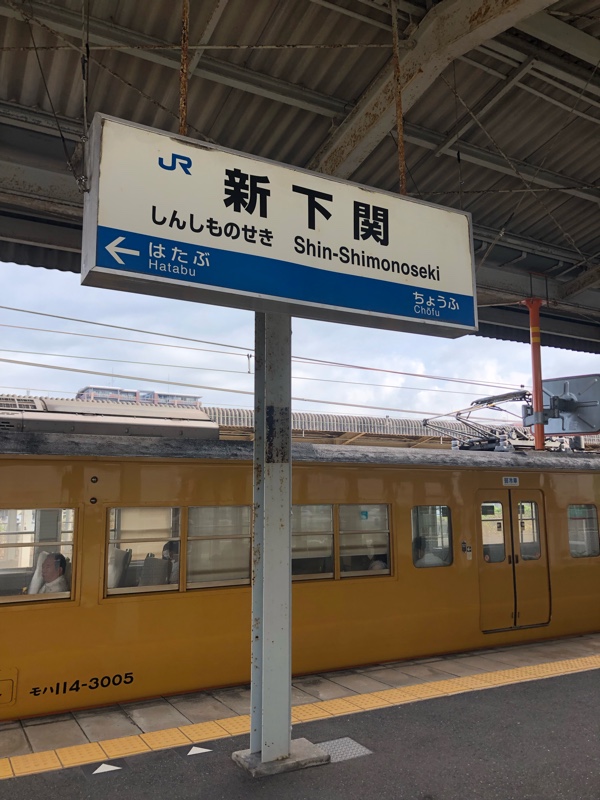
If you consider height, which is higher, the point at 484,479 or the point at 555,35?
the point at 555,35

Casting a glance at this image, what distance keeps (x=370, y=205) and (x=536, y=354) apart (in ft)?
27.6

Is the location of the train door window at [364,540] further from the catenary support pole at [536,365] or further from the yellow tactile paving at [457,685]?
the catenary support pole at [536,365]

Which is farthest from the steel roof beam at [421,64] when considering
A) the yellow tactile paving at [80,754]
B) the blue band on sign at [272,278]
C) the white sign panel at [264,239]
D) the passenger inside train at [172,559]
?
the yellow tactile paving at [80,754]

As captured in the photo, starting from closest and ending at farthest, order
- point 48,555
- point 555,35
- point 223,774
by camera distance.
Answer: point 223,774, point 48,555, point 555,35

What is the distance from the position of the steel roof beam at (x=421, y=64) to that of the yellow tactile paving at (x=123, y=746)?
17.6ft

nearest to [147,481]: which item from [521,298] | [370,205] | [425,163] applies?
[370,205]

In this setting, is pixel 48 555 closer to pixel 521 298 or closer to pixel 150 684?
pixel 150 684

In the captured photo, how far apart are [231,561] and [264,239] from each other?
3479mm

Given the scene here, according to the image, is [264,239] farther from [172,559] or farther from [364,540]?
[364,540]

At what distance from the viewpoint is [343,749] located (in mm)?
4418

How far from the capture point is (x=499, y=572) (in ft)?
24.2

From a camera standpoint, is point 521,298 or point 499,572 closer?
point 499,572

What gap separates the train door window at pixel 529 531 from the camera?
300 inches

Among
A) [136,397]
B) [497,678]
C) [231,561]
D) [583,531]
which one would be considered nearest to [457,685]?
[497,678]
